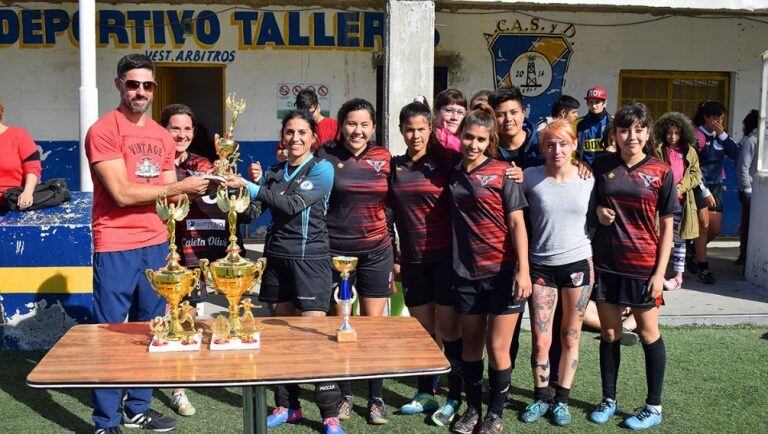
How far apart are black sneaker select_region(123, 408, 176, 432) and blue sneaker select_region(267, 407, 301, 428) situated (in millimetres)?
531

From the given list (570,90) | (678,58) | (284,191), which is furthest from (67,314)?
(678,58)

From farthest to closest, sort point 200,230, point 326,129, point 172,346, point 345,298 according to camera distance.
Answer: point 326,129 < point 200,230 < point 345,298 < point 172,346

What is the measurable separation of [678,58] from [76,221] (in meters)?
7.64

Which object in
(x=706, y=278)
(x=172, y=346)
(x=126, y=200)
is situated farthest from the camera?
(x=706, y=278)

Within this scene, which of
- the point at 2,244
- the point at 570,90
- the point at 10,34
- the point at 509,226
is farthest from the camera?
the point at 570,90

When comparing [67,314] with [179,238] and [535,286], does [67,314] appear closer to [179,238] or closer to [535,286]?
[179,238]

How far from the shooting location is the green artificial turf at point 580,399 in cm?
436

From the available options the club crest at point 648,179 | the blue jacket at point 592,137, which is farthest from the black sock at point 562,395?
the blue jacket at point 592,137

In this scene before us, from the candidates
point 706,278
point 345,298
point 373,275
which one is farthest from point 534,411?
point 706,278

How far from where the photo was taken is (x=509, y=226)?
13.2ft

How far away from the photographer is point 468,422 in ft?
13.9

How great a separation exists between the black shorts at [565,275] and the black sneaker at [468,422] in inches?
30.4

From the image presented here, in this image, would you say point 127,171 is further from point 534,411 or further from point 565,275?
point 534,411

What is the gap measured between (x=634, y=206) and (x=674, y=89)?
261 inches
